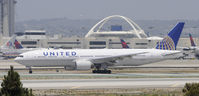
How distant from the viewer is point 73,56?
7600 centimetres

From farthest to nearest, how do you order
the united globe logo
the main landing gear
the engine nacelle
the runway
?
the united globe logo → the main landing gear → the engine nacelle → the runway

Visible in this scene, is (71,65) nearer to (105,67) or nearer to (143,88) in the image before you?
(105,67)

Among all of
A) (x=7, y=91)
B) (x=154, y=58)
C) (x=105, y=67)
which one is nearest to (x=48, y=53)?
(x=105, y=67)

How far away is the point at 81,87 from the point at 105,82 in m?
6.24

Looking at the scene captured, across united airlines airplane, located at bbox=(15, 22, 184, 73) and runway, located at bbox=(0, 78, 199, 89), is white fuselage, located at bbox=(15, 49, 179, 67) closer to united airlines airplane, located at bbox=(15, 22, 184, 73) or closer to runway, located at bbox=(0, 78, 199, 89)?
Answer: united airlines airplane, located at bbox=(15, 22, 184, 73)

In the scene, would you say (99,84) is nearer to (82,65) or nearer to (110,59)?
(82,65)

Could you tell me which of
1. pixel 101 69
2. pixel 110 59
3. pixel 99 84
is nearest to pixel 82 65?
pixel 101 69

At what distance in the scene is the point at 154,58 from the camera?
79.6 meters

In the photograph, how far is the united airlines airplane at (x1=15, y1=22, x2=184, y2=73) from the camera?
74.7m

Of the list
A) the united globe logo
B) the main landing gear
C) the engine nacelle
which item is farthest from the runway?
the united globe logo

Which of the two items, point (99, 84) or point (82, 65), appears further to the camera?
point (82, 65)

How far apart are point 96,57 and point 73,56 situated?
150 inches

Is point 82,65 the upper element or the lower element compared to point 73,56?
lower

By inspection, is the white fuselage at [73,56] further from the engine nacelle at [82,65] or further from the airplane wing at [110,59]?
the engine nacelle at [82,65]
